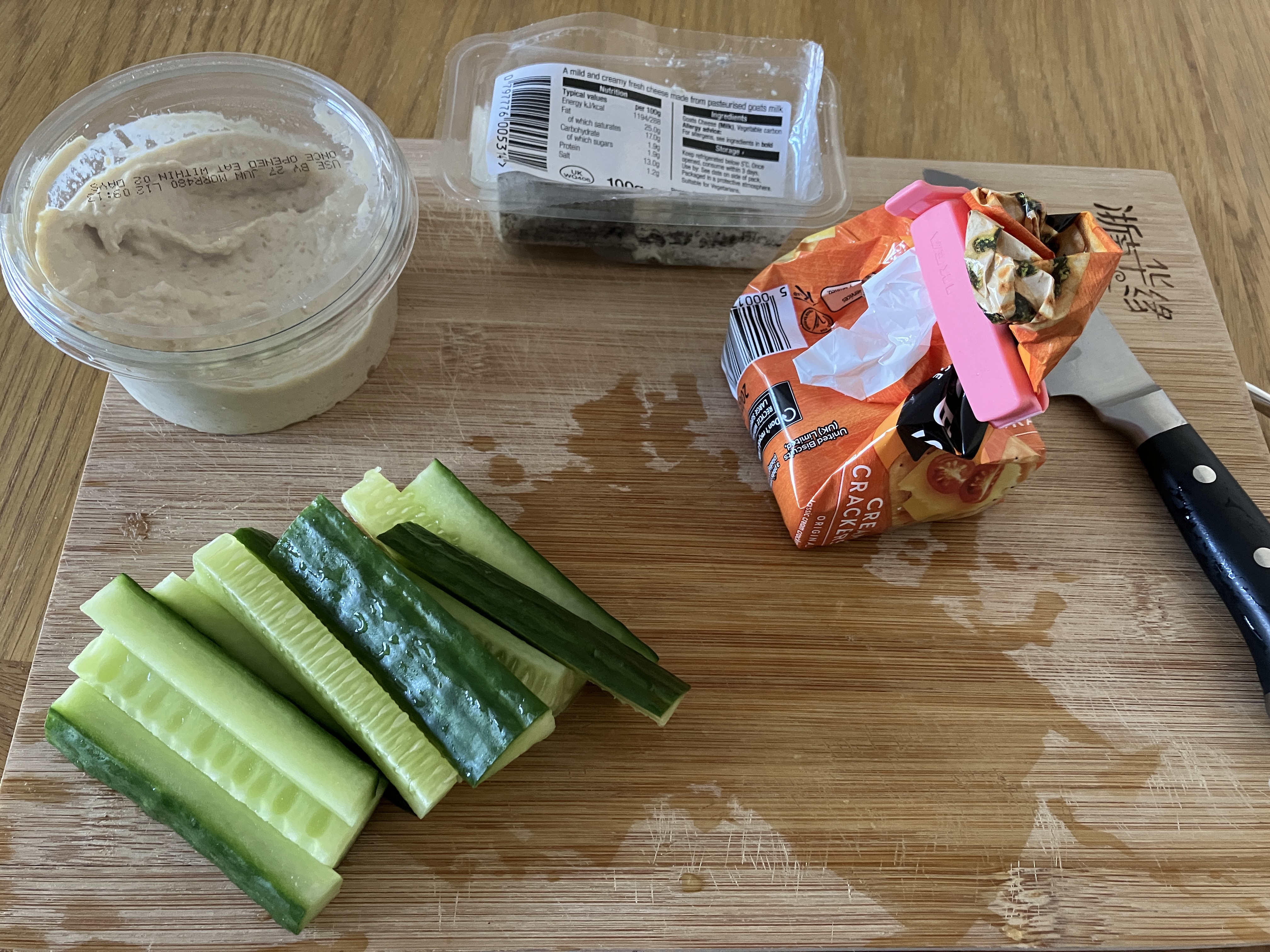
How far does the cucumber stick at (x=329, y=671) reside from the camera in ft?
3.79

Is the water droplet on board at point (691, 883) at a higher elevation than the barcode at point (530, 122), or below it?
below

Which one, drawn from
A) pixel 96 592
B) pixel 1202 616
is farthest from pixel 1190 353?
pixel 96 592

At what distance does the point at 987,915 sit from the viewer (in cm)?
128

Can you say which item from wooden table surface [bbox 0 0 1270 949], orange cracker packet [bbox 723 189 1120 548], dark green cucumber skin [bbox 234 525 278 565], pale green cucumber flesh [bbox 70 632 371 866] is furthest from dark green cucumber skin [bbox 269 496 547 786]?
wooden table surface [bbox 0 0 1270 949]

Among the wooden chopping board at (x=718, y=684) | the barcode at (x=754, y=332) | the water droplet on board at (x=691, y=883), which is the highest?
the barcode at (x=754, y=332)

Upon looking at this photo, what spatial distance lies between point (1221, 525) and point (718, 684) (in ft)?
2.92

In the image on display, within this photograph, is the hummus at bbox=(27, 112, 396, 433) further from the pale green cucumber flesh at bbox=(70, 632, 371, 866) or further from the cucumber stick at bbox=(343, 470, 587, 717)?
the pale green cucumber flesh at bbox=(70, 632, 371, 866)

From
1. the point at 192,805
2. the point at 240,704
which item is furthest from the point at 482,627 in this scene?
the point at 192,805

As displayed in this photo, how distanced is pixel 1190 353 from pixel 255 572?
5.69 feet

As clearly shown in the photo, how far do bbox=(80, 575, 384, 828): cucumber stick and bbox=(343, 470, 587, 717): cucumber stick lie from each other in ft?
0.77

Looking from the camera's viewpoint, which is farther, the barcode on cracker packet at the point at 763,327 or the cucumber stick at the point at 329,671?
the barcode on cracker packet at the point at 763,327

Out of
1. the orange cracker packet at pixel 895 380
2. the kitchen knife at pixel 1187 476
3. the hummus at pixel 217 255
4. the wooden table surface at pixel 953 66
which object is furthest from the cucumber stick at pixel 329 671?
the kitchen knife at pixel 1187 476

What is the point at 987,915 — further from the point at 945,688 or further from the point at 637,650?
the point at 637,650

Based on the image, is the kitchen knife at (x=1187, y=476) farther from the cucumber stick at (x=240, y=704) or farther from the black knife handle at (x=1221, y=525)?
the cucumber stick at (x=240, y=704)
